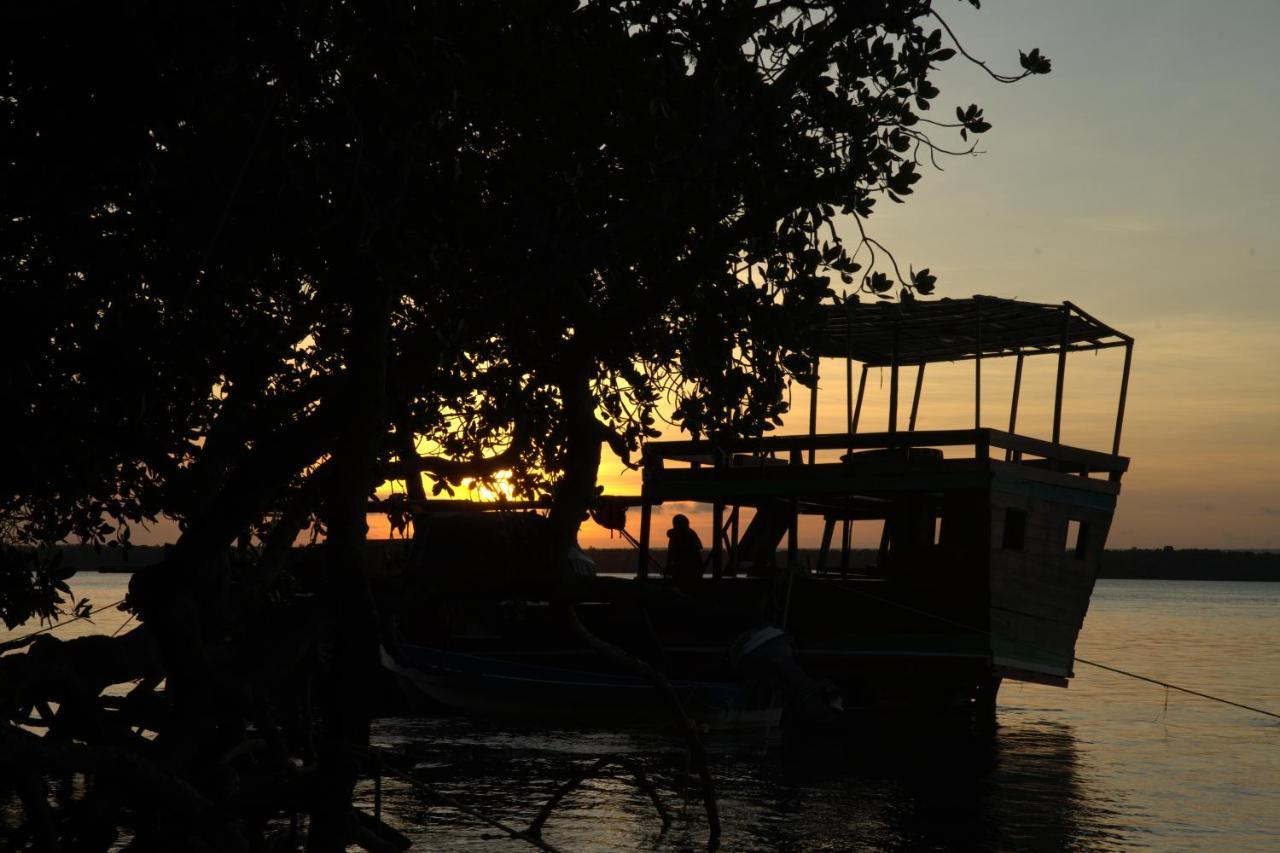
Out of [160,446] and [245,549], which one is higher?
[160,446]

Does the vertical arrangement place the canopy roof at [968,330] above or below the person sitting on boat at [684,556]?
above

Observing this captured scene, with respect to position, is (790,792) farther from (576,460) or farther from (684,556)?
(576,460)

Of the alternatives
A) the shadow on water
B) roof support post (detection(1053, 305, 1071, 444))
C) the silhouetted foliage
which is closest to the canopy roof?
roof support post (detection(1053, 305, 1071, 444))

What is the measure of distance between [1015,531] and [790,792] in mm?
6449

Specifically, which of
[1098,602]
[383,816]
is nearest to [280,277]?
[383,816]

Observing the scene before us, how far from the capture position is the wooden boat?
22062 mm

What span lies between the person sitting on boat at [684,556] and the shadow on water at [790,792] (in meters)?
2.80

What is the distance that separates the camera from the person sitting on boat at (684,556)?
23203mm

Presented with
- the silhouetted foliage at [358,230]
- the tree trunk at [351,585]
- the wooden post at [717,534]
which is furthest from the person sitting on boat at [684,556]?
the tree trunk at [351,585]

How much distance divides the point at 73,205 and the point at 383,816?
35.4 ft

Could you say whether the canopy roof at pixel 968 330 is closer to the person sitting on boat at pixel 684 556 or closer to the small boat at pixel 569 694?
the person sitting on boat at pixel 684 556

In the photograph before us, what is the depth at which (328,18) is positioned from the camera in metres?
8.34

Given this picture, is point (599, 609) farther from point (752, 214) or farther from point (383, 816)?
point (752, 214)

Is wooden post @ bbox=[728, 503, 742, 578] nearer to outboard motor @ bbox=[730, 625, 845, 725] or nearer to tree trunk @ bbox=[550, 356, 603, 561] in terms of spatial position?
outboard motor @ bbox=[730, 625, 845, 725]
